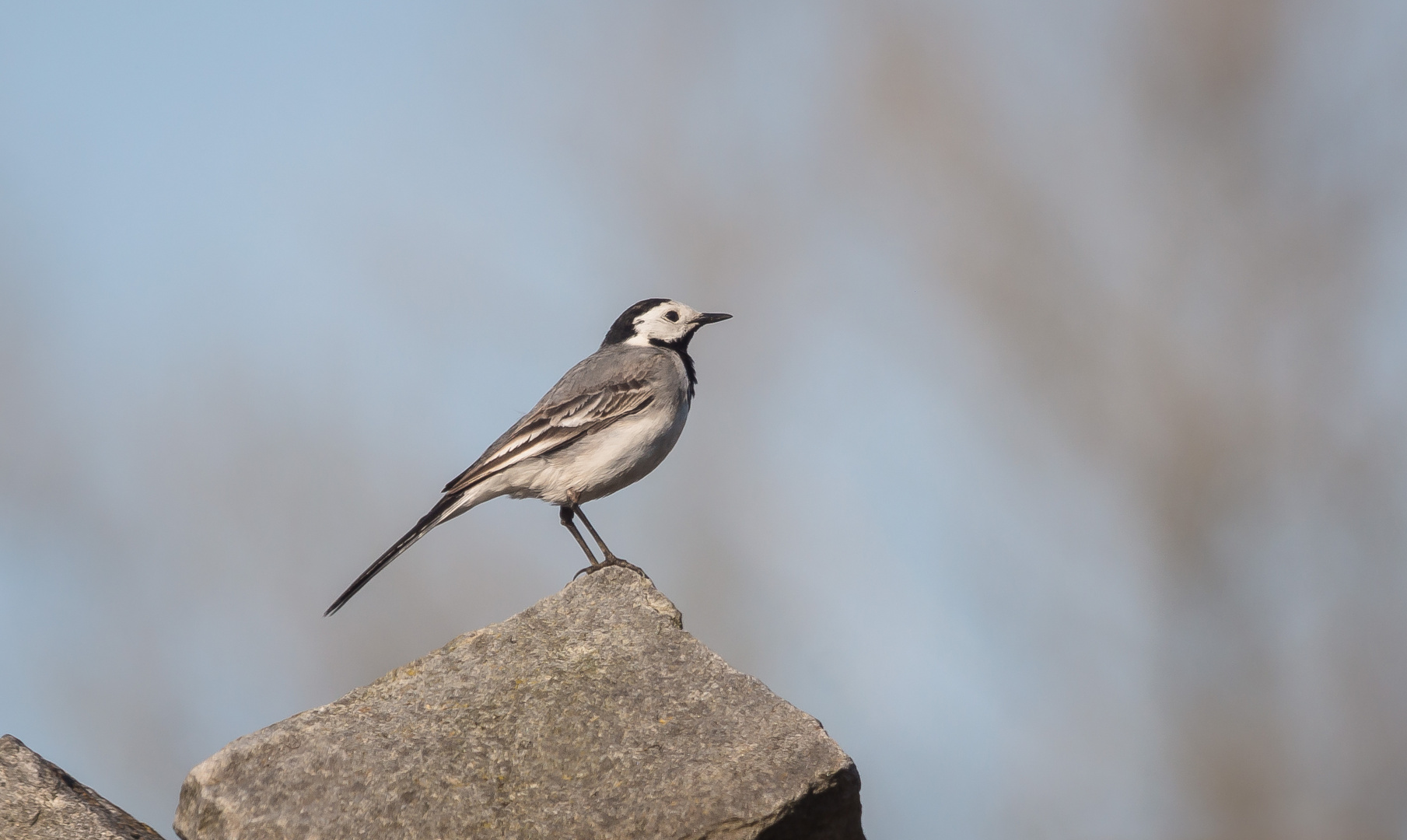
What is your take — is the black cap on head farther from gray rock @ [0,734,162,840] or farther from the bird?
gray rock @ [0,734,162,840]

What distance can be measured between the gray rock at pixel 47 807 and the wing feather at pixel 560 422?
12.6 ft

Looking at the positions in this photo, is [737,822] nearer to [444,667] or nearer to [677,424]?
[444,667]

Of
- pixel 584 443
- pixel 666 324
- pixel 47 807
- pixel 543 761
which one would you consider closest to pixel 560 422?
pixel 584 443

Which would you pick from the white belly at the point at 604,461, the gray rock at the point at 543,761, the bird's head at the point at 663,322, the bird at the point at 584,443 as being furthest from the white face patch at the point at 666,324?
the gray rock at the point at 543,761

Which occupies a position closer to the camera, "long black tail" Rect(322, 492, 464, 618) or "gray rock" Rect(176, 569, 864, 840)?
"gray rock" Rect(176, 569, 864, 840)

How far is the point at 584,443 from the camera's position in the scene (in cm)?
787

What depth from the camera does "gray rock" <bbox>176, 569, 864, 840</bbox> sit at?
3.50 meters

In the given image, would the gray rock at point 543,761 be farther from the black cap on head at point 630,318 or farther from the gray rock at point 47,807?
the black cap on head at point 630,318

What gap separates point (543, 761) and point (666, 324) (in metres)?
6.12

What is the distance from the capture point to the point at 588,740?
3760 mm

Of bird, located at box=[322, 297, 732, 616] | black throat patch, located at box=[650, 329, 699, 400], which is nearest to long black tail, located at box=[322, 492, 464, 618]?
bird, located at box=[322, 297, 732, 616]

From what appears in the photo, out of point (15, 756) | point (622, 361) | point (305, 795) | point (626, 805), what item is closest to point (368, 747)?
point (305, 795)

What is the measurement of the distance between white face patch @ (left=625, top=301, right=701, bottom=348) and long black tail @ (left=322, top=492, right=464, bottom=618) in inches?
101

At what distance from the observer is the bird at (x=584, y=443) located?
7.63m
